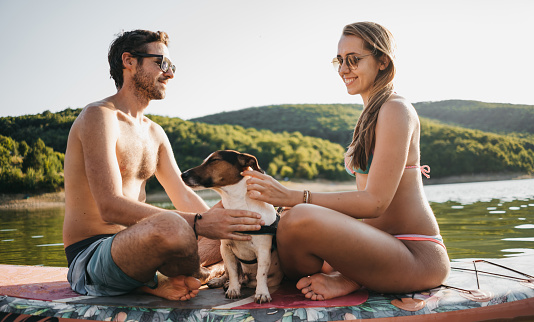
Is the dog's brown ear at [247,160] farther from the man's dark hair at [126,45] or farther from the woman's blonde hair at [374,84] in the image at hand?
the man's dark hair at [126,45]

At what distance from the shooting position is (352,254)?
260cm

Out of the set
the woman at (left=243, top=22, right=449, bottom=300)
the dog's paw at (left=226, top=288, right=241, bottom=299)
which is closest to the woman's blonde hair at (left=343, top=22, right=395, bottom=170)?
the woman at (left=243, top=22, right=449, bottom=300)

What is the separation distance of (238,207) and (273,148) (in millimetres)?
61558

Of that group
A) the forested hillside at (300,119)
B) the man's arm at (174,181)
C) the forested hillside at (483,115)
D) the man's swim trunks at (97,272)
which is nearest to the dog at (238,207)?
the man's swim trunks at (97,272)

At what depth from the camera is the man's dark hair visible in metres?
3.81

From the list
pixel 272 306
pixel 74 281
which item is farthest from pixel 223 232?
pixel 74 281

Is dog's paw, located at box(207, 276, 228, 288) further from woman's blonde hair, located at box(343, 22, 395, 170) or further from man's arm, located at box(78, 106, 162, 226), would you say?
woman's blonde hair, located at box(343, 22, 395, 170)

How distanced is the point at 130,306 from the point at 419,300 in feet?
6.06

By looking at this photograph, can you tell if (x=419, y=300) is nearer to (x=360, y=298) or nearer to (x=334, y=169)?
(x=360, y=298)

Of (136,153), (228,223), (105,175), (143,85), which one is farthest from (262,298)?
(143,85)

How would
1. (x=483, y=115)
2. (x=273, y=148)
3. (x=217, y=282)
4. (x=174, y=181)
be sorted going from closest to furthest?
1. (x=217, y=282)
2. (x=174, y=181)
3. (x=273, y=148)
4. (x=483, y=115)

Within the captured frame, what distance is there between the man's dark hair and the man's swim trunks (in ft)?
4.97

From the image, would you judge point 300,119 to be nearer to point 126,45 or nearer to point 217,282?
point 126,45

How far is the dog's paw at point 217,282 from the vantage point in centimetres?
344
